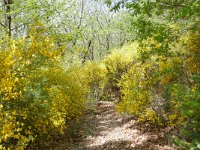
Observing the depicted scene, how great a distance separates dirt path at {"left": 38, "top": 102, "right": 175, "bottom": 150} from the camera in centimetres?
983

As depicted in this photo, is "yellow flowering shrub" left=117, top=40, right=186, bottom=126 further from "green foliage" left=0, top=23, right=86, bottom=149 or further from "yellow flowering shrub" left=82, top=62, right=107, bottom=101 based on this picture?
"yellow flowering shrub" left=82, top=62, right=107, bottom=101

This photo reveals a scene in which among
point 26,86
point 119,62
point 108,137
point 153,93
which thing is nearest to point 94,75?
point 119,62

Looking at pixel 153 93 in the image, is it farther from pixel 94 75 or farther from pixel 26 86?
pixel 94 75

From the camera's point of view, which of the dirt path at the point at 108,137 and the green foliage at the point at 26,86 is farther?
the dirt path at the point at 108,137

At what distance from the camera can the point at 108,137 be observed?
454 inches

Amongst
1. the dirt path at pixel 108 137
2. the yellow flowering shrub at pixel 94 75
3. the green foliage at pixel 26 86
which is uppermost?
the green foliage at pixel 26 86

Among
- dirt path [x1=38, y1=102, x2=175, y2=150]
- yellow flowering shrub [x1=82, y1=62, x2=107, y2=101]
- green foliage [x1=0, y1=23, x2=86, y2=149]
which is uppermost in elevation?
green foliage [x1=0, y1=23, x2=86, y2=149]

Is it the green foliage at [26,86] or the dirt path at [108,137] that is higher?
the green foliage at [26,86]

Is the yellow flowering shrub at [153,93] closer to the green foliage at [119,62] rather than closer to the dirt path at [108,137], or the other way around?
the dirt path at [108,137]

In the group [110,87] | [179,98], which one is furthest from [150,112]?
[110,87]

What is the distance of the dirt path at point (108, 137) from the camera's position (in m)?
9.83

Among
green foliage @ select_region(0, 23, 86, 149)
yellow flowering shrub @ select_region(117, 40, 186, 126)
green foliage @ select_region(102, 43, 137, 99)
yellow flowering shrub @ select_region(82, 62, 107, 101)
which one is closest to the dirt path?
yellow flowering shrub @ select_region(117, 40, 186, 126)

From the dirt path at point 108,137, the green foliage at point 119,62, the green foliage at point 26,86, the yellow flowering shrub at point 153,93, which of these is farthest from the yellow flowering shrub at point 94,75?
the green foliage at point 26,86

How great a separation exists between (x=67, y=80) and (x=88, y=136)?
2.72 m
